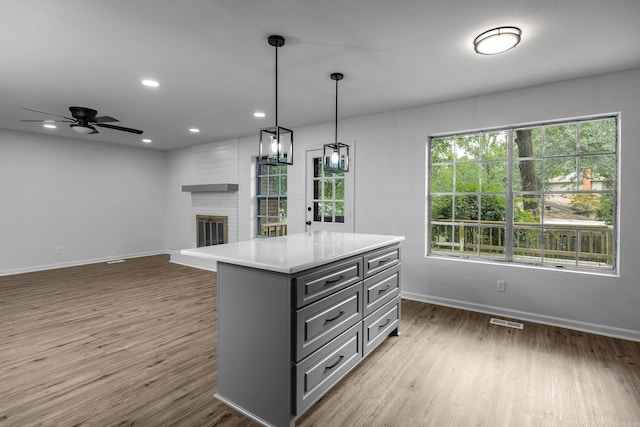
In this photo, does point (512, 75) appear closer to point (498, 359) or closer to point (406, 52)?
point (406, 52)

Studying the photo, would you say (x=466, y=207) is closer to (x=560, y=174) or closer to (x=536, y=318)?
(x=560, y=174)

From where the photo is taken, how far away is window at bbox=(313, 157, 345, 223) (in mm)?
4918

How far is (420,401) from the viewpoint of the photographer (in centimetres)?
212

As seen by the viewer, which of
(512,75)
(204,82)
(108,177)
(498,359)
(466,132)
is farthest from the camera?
(108,177)

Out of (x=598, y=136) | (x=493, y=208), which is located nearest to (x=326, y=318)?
(x=493, y=208)

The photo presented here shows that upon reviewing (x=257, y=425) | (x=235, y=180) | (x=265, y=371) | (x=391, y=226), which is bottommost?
(x=257, y=425)

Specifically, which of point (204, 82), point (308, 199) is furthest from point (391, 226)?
point (204, 82)

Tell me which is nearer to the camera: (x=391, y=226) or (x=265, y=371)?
(x=265, y=371)

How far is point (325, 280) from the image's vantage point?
6.68ft

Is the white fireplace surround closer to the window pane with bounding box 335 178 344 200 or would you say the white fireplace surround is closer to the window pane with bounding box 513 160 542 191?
the window pane with bounding box 335 178 344 200

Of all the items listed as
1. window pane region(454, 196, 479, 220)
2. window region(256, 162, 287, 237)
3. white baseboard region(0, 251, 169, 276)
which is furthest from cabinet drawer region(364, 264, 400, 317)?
white baseboard region(0, 251, 169, 276)

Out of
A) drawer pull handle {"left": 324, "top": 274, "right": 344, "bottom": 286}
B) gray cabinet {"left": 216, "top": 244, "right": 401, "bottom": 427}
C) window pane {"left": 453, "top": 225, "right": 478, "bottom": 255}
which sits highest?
window pane {"left": 453, "top": 225, "right": 478, "bottom": 255}

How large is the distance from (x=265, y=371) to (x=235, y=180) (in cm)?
500

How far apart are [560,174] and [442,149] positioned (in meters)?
1.31
